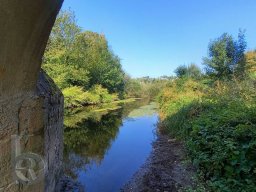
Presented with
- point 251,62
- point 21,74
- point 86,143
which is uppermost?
point 251,62

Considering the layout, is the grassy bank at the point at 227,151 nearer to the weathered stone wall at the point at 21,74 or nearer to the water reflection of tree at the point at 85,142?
the water reflection of tree at the point at 85,142

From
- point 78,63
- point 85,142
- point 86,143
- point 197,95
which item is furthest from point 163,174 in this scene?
point 78,63

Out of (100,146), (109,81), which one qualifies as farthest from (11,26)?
(109,81)

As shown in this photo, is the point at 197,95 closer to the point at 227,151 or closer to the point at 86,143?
the point at 86,143

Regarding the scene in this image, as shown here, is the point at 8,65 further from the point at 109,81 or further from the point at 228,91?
the point at 109,81

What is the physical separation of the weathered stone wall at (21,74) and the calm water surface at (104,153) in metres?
4.60

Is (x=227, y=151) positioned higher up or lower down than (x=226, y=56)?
lower down

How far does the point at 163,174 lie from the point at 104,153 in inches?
136

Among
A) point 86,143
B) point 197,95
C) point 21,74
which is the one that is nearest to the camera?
point 21,74

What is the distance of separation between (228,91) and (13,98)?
9940 millimetres

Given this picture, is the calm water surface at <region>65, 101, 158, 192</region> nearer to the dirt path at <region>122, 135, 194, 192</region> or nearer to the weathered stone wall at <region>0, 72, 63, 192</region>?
the dirt path at <region>122, 135, 194, 192</region>

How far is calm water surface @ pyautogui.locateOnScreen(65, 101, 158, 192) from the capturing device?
6809 millimetres

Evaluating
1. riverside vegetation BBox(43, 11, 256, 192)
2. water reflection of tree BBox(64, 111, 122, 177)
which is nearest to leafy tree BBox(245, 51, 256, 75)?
riverside vegetation BBox(43, 11, 256, 192)

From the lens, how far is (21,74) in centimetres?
169
